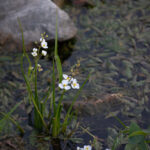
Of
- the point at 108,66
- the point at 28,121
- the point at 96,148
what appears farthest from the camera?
the point at 108,66

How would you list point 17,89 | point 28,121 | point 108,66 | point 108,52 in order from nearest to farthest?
1. point 28,121
2. point 17,89
3. point 108,66
4. point 108,52

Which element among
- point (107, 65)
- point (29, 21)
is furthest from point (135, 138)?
point (29, 21)

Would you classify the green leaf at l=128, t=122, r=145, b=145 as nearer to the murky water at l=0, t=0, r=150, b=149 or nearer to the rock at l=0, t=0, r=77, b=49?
the murky water at l=0, t=0, r=150, b=149

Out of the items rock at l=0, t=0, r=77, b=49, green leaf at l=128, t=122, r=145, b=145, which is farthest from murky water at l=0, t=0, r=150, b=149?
green leaf at l=128, t=122, r=145, b=145

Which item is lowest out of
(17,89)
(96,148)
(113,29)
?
(96,148)

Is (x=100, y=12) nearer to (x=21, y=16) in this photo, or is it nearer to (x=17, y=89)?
(x=21, y=16)

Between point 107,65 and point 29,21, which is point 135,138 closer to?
point 107,65

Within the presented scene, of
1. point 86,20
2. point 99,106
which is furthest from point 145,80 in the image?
point 86,20
